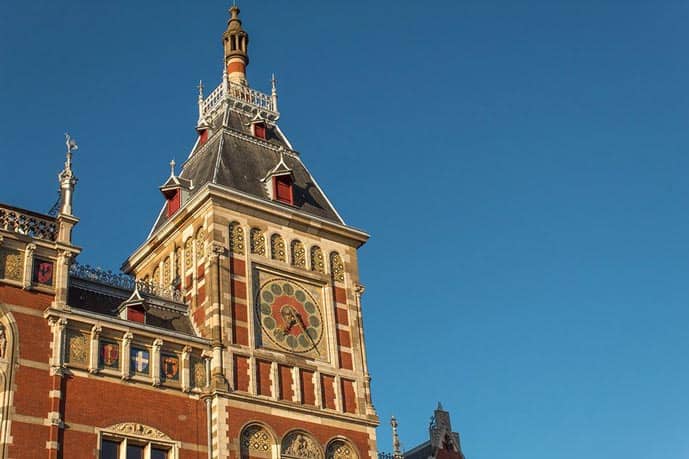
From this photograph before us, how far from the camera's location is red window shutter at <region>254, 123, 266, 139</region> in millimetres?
47750

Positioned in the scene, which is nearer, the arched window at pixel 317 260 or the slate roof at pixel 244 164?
the arched window at pixel 317 260

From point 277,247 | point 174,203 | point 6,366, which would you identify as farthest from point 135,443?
point 174,203

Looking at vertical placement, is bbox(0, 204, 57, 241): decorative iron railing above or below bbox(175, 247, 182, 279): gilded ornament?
below

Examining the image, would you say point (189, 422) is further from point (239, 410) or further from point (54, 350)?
point (54, 350)

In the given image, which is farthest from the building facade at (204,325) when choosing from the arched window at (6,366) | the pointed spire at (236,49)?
the pointed spire at (236,49)

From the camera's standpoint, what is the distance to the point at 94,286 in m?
38.8

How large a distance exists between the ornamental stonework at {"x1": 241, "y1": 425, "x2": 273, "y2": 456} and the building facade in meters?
0.07

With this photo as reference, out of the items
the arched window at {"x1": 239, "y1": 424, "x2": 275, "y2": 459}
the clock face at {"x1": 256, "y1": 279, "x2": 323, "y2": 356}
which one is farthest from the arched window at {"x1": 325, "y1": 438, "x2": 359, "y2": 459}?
the clock face at {"x1": 256, "y1": 279, "x2": 323, "y2": 356}

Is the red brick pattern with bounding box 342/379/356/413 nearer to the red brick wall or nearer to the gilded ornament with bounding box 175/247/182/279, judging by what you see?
the red brick wall

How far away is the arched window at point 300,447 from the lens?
123 ft

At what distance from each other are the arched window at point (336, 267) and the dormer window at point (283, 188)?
9.55 ft

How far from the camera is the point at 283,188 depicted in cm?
4419

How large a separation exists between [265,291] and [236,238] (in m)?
2.40

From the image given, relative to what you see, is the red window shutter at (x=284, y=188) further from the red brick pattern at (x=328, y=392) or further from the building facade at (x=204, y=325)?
the red brick pattern at (x=328, y=392)
